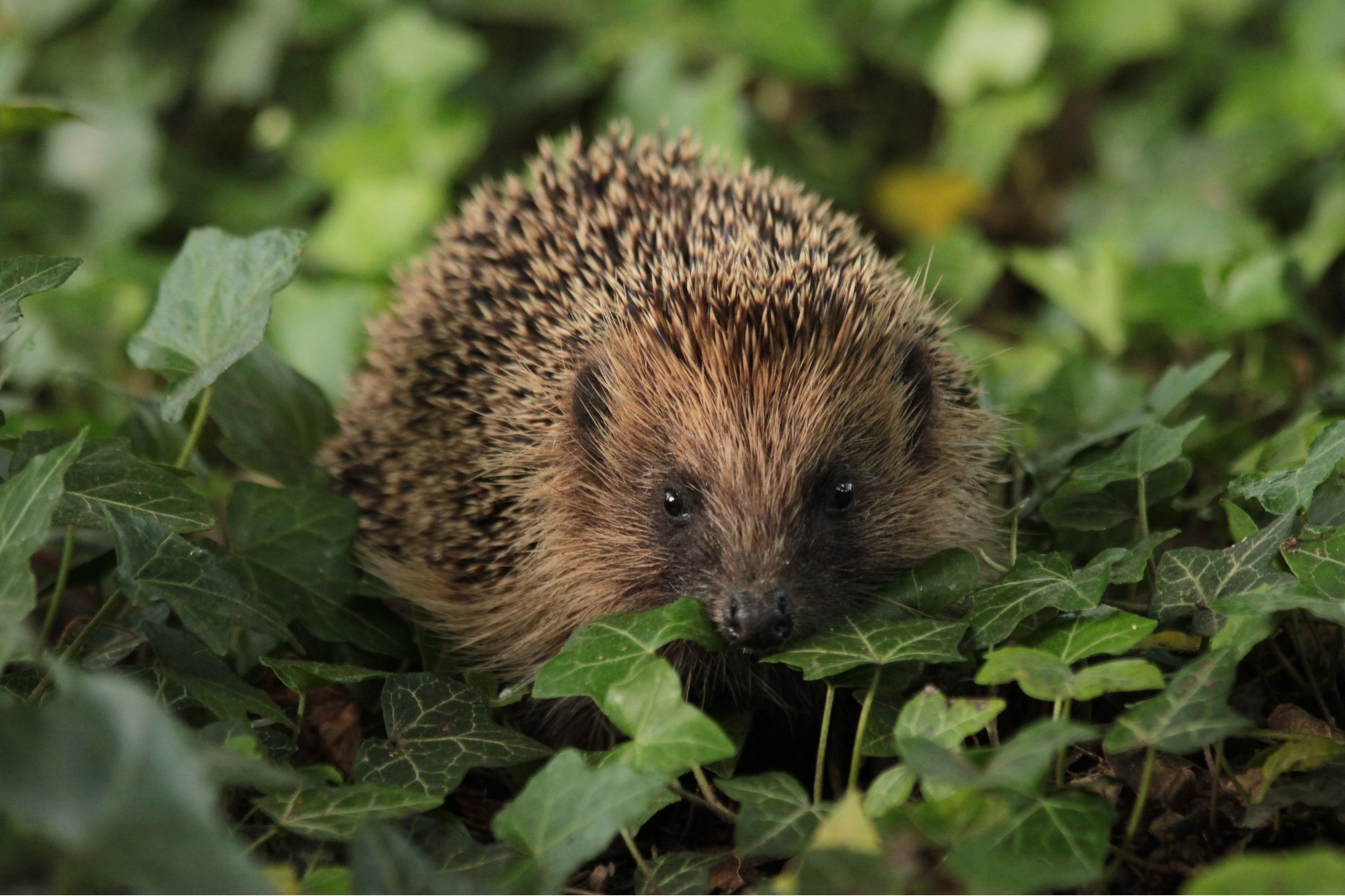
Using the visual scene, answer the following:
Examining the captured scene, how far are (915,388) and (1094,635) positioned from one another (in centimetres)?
74

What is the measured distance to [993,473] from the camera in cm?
262

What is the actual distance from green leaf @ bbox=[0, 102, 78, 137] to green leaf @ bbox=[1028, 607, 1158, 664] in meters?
2.04

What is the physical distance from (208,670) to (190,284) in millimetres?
840

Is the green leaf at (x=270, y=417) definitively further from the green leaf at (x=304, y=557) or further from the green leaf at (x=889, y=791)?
the green leaf at (x=889, y=791)

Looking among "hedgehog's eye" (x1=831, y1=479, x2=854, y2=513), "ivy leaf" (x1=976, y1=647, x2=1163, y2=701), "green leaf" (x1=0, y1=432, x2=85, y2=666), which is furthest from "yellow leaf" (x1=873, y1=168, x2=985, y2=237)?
"green leaf" (x1=0, y1=432, x2=85, y2=666)

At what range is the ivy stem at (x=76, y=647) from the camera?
1936mm

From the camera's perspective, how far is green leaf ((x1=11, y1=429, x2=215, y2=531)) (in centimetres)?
202

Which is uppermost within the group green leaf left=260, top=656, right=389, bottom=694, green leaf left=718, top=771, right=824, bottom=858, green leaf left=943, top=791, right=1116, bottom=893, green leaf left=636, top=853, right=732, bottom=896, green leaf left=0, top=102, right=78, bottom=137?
green leaf left=0, top=102, right=78, bottom=137

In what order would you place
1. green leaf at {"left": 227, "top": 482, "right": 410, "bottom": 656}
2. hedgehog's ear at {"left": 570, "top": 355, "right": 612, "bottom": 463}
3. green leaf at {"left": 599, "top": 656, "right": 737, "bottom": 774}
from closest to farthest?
green leaf at {"left": 599, "top": 656, "right": 737, "bottom": 774} → green leaf at {"left": 227, "top": 482, "right": 410, "bottom": 656} → hedgehog's ear at {"left": 570, "top": 355, "right": 612, "bottom": 463}

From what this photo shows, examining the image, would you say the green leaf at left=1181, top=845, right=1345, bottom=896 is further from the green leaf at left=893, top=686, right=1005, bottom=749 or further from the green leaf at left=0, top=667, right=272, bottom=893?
the green leaf at left=0, top=667, right=272, bottom=893

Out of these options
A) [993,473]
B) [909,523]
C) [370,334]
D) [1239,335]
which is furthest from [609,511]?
[1239,335]

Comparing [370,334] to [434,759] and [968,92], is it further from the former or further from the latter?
[968,92]

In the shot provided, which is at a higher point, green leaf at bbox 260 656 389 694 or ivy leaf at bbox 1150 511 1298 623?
ivy leaf at bbox 1150 511 1298 623

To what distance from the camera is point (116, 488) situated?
2.08 m
